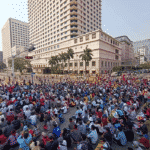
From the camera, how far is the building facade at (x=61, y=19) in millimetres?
48656

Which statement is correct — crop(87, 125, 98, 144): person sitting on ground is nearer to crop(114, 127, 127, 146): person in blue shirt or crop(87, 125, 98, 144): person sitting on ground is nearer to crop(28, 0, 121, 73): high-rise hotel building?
crop(114, 127, 127, 146): person in blue shirt

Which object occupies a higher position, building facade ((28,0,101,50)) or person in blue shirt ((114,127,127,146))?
building facade ((28,0,101,50))

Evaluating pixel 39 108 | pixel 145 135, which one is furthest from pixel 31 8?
pixel 145 135

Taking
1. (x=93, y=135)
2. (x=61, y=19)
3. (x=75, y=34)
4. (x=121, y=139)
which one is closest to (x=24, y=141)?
(x=93, y=135)

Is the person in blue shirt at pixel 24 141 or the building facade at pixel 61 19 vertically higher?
the building facade at pixel 61 19

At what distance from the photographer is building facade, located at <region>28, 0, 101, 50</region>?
4866 centimetres

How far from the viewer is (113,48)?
Answer: 174 ft

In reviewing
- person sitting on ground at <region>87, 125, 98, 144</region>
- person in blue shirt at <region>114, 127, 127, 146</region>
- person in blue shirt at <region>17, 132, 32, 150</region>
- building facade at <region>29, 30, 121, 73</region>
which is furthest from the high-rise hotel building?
person in blue shirt at <region>17, 132, 32, 150</region>

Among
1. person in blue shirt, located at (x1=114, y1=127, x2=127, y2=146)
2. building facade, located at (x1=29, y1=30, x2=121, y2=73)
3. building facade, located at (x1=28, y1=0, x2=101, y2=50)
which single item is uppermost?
building facade, located at (x1=28, y1=0, x2=101, y2=50)

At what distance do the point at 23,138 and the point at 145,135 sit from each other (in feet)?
19.2

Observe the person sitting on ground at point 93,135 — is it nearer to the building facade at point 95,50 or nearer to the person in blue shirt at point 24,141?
the person in blue shirt at point 24,141

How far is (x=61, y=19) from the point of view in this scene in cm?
5388

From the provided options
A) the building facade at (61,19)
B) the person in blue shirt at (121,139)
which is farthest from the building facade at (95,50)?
the person in blue shirt at (121,139)

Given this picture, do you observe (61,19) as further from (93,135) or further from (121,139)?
(121,139)
